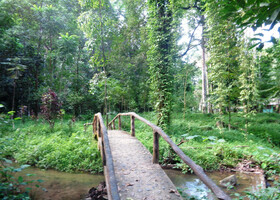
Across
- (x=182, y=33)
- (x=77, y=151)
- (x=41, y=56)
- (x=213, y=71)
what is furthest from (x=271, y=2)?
(x=41, y=56)

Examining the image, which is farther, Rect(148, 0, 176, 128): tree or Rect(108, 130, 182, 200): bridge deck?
Rect(148, 0, 176, 128): tree

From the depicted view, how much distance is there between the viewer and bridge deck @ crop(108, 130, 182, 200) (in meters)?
2.57

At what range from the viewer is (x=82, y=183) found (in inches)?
208

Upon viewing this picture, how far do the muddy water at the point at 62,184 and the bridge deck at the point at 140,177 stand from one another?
1646mm

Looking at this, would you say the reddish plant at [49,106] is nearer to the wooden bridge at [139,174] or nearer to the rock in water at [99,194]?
the rock in water at [99,194]

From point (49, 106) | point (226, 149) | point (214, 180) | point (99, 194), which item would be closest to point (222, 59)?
point (226, 149)

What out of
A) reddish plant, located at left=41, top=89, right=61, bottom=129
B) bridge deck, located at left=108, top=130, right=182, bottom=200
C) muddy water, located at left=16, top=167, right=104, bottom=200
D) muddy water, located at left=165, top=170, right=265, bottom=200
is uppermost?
reddish plant, located at left=41, top=89, right=61, bottom=129

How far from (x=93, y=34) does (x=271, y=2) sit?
22.8 ft

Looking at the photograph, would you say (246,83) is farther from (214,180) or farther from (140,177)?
(140,177)

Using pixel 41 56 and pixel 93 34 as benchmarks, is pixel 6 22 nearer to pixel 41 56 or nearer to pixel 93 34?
pixel 41 56

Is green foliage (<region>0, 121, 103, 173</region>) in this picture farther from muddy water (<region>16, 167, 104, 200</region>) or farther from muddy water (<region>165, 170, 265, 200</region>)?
muddy water (<region>165, 170, 265, 200</region>)

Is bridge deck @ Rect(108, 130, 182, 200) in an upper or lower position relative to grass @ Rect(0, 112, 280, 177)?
upper

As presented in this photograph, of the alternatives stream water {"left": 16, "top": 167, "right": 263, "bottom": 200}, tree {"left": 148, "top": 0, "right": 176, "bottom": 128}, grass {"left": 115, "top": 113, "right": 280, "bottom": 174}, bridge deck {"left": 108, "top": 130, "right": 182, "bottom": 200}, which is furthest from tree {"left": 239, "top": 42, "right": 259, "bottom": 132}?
bridge deck {"left": 108, "top": 130, "right": 182, "bottom": 200}

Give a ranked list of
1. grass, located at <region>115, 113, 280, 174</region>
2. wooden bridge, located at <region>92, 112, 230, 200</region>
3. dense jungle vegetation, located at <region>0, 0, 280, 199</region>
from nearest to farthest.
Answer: wooden bridge, located at <region>92, 112, 230, 200</region> < dense jungle vegetation, located at <region>0, 0, 280, 199</region> < grass, located at <region>115, 113, 280, 174</region>
